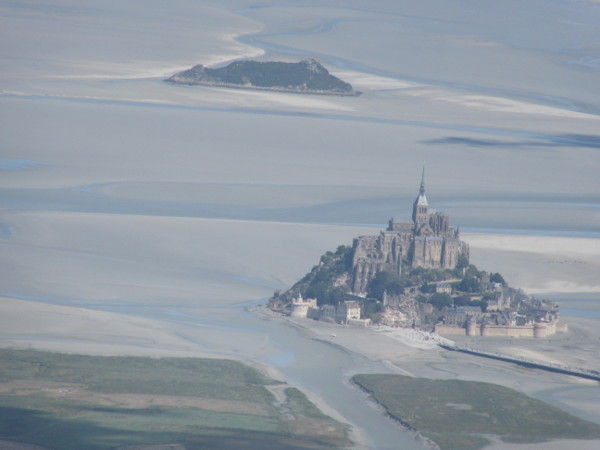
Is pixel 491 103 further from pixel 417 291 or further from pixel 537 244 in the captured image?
pixel 417 291

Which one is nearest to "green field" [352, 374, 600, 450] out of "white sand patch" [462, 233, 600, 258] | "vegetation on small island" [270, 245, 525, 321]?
"vegetation on small island" [270, 245, 525, 321]

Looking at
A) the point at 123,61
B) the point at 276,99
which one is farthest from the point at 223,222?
the point at 123,61

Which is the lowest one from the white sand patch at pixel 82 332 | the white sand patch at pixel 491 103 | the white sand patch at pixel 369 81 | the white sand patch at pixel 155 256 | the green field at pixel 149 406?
the green field at pixel 149 406

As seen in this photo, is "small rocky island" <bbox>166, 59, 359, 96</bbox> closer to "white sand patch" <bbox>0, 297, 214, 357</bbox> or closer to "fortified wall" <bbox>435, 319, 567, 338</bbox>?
"fortified wall" <bbox>435, 319, 567, 338</bbox>

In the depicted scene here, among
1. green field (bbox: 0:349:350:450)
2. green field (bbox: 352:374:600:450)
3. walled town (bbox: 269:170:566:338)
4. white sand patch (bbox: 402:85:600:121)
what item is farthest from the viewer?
white sand patch (bbox: 402:85:600:121)

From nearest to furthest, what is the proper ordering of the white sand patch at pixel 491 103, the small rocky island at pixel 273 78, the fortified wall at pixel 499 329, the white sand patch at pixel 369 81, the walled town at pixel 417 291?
the fortified wall at pixel 499 329
the walled town at pixel 417 291
the white sand patch at pixel 491 103
the small rocky island at pixel 273 78
the white sand patch at pixel 369 81

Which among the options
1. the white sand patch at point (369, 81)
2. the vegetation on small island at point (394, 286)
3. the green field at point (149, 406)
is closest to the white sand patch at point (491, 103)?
the white sand patch at point (369, 81)

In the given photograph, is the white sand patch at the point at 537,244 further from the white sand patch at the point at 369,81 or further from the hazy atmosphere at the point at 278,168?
the white sand patch at the point at 369,81
